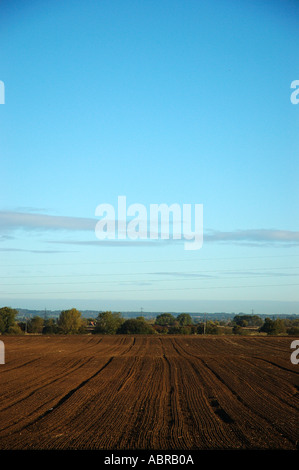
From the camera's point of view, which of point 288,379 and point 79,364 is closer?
point 288,379

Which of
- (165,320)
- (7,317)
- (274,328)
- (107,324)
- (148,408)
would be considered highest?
(148,408)

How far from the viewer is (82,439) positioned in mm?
10586

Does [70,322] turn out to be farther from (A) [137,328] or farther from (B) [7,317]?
(A) [137,328]

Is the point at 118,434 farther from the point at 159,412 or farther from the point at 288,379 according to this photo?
the point at 288,379

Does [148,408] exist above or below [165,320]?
above

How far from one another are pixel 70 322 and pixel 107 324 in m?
6.69

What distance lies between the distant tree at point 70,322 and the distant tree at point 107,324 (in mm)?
3119

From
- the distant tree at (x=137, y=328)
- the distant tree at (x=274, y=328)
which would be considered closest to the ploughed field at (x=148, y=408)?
the distant tree at (x=137, y=328)

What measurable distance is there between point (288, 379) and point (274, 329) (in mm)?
66061

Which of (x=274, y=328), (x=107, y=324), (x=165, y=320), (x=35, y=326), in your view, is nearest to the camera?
(x=274, y=328)

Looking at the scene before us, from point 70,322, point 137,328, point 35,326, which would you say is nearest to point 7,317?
point 35,326

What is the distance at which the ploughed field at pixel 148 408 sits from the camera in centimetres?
1060

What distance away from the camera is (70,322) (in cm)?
8512
